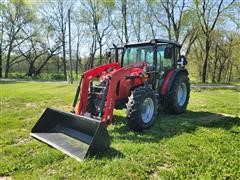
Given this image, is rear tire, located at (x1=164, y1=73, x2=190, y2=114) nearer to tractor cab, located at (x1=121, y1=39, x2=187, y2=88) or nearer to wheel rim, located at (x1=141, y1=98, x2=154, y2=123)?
tractor cab, located at (x1=121, y1=39, x2=187, y2=88)

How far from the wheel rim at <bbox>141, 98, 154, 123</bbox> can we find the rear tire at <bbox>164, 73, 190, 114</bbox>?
1387 mm

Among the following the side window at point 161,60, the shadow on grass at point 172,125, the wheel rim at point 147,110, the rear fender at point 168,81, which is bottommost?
the shadow on grass at point 172,125

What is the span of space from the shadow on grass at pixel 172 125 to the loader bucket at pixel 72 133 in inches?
31.8

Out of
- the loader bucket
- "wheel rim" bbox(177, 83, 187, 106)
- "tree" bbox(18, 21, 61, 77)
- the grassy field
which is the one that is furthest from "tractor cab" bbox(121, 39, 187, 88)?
"tree" bbox(18, 21, 61, 77)

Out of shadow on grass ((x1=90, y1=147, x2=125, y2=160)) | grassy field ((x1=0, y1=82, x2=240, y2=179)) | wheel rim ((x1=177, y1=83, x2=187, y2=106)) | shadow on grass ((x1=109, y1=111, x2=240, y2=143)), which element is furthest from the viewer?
wheel rim ((x1=177, y1=83, x2=187, y2=106))

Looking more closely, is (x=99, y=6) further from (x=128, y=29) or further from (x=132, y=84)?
(x=132, y=84)

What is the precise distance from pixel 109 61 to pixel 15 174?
470 centimetres

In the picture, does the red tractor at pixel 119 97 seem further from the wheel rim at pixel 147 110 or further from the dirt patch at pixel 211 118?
the dirt patch at pixel 211 118

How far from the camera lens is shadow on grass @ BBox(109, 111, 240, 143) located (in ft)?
18.7

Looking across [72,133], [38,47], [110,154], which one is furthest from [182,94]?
[38,47]

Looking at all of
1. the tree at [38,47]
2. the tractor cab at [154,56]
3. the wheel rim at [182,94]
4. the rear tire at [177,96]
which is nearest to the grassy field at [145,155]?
the rear tire at [177,96]

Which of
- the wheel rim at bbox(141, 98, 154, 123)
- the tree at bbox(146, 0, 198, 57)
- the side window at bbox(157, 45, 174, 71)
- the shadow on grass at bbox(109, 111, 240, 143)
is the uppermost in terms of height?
the tree at bbox(146, 0, 198, 57)

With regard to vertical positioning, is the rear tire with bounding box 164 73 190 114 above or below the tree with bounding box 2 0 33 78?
below

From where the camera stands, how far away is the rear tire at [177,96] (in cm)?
775
